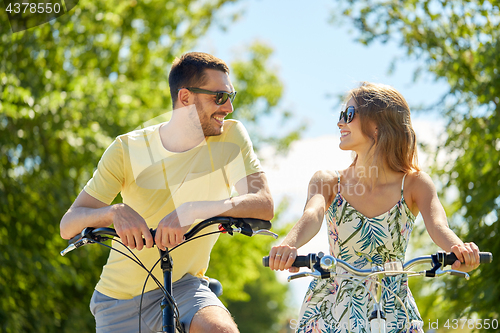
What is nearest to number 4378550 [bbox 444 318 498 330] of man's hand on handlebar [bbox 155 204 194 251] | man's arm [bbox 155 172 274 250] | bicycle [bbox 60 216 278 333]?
man's arm [bbox 155 172 274 250]

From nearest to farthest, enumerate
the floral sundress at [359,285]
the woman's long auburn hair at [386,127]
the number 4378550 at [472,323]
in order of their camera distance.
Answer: the floral sundress at [359,285] < the woman's long auburn hair at [386,127] < the number 4378550 at [472,323]

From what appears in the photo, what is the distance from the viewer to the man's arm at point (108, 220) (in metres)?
2.31

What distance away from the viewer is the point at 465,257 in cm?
207

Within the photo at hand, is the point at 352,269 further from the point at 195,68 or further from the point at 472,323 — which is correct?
Result: the point at 472,323

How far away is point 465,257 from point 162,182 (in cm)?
162

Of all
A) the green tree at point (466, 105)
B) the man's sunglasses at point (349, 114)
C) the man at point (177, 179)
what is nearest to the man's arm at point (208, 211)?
the man at point (177, 179)

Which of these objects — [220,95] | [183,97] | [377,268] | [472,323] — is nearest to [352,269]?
[377,268]

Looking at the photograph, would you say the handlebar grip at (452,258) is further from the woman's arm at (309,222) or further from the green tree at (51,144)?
the green tree at (51,144)

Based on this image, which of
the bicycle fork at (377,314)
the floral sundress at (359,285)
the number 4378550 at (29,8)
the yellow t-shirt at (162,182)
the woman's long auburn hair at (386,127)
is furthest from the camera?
the number 4378550 at (29,8)

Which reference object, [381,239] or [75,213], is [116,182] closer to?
→ [75,213]

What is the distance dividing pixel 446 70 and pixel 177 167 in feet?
16.8

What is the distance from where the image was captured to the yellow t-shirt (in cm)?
285

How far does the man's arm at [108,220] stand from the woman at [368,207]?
70cm

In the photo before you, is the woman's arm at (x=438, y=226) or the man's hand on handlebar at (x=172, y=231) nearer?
the woman's arm at (x=438, y=226)
